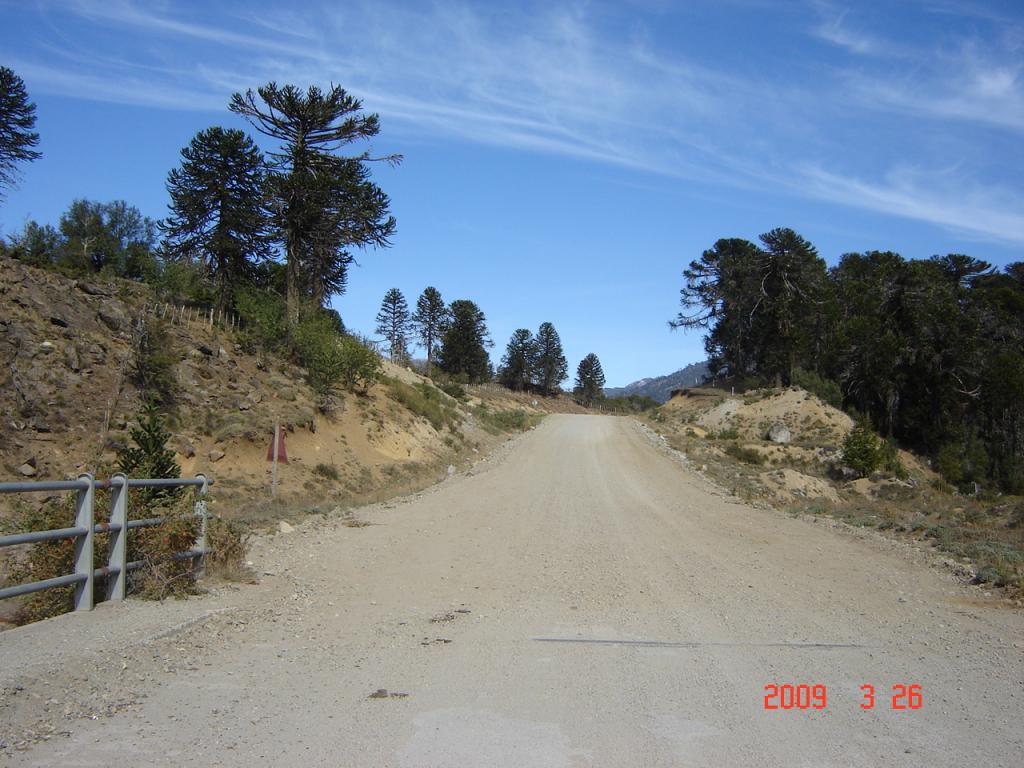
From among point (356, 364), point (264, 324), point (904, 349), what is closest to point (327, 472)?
point (356, 364)

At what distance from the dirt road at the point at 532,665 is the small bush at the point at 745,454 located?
2832 centimetres

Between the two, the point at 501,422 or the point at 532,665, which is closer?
the point at 532,665

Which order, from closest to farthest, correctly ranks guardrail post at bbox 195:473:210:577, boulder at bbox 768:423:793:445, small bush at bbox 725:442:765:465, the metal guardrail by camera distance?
1. the metal guardrail
2. guardrail post at bbox 195:473:210:577
3. small bush at bbox 725:442:765:465
4. boulder at bbox 768:423:793:445

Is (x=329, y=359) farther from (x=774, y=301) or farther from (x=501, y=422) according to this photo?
(x=774, y=301)

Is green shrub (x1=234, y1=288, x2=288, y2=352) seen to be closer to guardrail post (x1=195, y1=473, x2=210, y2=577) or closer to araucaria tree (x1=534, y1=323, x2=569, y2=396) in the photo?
guardrail post (x1=195, y1=473, x2=210, y2=577)

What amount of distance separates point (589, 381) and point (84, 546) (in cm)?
12954

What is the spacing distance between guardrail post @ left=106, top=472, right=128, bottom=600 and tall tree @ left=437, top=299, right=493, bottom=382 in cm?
8001

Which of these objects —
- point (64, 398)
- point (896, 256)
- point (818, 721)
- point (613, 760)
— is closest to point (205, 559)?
point (613, 760)

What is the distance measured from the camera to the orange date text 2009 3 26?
5.41 metres

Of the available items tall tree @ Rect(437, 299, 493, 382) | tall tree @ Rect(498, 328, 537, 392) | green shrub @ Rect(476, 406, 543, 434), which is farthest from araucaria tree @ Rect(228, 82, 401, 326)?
tall tree @ Rect(498, 328, 537, 392)

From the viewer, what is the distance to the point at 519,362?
12338 cm

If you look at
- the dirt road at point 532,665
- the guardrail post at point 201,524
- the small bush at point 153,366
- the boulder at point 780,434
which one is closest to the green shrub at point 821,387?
the boulder at point 780,434

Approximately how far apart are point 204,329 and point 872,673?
29.8 metres

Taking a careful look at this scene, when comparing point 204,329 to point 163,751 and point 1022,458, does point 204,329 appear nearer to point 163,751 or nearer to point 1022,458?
point 163,751
